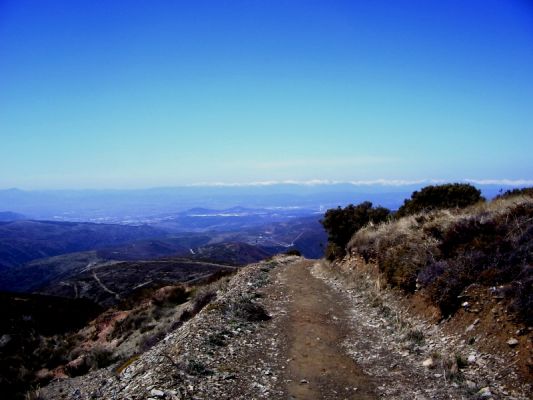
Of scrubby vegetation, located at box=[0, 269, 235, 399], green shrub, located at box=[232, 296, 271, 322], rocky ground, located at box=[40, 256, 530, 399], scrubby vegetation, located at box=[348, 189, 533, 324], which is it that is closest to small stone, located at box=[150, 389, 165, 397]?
rocky ground, located at box=[40, 256, 530, 399]

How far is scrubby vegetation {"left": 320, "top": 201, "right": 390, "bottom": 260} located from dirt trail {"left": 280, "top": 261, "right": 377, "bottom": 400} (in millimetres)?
8439

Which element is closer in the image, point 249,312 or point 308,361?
point 308,361

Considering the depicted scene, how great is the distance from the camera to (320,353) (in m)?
11.1

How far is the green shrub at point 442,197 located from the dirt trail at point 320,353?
784 cm

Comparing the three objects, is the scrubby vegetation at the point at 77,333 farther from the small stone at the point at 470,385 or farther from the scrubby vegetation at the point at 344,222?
the small stone at the point at 470,385

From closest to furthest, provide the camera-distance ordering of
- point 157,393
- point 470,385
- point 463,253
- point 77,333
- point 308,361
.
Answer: point 470,385 → point 157,393 → point 308,361 → point 463,253 → point 77,333

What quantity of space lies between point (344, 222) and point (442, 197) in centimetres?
708

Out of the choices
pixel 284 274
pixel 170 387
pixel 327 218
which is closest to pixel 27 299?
pixel 284 274

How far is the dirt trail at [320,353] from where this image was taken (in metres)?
8.80

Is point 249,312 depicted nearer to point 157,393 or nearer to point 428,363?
point 157,393

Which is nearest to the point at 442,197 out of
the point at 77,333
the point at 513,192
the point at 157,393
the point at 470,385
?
the point at 513,192

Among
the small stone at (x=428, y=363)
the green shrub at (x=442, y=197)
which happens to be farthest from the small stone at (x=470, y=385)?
the green shrub at (x=442, y=197)

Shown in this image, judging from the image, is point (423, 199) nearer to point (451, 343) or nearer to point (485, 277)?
point (485, 277)

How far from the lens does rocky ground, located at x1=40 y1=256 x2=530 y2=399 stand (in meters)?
8.52
